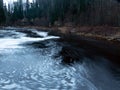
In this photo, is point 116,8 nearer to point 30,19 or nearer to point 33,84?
point 33,84

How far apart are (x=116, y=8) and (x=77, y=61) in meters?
33.5

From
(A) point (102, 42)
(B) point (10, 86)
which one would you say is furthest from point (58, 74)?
(A) point (102, 42)

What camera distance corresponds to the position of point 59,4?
74.2 m

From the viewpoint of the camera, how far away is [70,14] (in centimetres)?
6862

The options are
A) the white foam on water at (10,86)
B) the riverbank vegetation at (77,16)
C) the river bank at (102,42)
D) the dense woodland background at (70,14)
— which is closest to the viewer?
the white foam on water at (10,86)

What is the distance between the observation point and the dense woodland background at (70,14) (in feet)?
162

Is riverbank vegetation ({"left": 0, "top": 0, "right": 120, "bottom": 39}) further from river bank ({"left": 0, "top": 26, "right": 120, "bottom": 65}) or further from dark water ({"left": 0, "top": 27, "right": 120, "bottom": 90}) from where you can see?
dark water ({"left": 0, "top": 27, "right": 120, "bottom": 90})

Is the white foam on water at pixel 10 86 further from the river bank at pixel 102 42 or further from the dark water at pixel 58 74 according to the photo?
the river bank at pixel 102 42

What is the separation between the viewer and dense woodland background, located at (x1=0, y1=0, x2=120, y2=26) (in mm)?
49438

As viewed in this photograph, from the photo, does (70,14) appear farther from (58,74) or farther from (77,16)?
(58,74)

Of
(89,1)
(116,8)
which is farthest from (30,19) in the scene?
(116,8)

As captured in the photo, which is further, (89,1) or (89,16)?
(89,1)

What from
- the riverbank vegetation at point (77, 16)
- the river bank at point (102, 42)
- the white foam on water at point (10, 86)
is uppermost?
the riverbank vegetation at point (77, 16)

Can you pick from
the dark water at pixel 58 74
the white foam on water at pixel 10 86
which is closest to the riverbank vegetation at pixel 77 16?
the dark water at pixel 58 74
